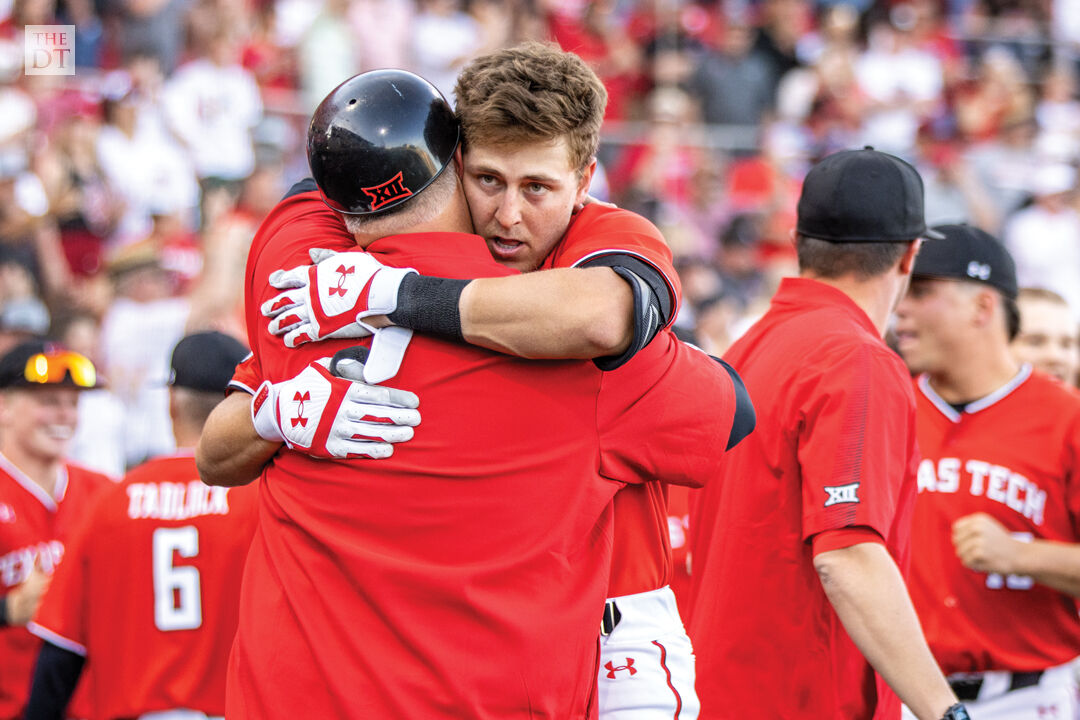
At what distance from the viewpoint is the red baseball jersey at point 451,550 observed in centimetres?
246

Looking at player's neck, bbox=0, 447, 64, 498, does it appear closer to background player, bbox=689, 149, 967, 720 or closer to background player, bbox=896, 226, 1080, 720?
background player, bbox=689, 149, 967, 720

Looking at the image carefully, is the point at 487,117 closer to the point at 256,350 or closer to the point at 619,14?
the point at 256,350

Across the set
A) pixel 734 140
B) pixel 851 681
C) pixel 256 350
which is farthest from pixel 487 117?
pixel 734 140

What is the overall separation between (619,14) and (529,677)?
43.4 ft

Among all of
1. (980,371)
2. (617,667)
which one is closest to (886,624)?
(617,667)

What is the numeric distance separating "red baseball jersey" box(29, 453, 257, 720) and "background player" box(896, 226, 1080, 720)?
2514 millimetres

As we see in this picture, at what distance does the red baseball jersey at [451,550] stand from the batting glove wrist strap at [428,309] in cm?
7

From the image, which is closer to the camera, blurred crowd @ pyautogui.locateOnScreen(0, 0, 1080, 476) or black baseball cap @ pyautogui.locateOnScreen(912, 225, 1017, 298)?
black baseball cap @ pyautogui.locateOnScreen(912, 225, 1017, 298)

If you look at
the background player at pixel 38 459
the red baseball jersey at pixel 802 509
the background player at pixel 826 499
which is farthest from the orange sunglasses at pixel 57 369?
the red baseball jersey at pixel 802 509

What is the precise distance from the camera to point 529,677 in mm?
2480

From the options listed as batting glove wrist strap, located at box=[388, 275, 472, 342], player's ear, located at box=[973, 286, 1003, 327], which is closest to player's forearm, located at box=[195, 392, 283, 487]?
batting glove wrist strap, located at box=[388, 275, 472, 342]

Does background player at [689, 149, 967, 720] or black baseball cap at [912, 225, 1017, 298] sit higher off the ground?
black baseball cap at [912, 225, 1017, 298]

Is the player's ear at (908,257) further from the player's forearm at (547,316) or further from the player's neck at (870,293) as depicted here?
the player's forearm at (547,316)

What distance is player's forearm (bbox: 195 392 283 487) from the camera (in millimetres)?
2691
